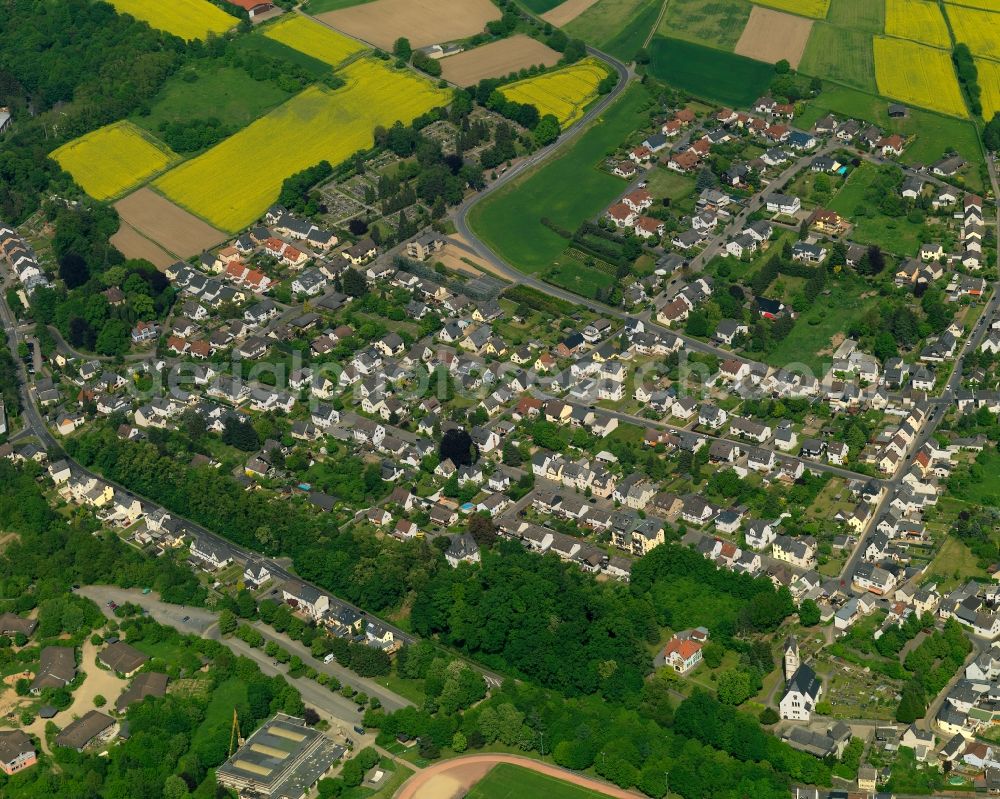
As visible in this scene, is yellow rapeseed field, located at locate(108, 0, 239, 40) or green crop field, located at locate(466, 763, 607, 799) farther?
yellow rapeseed field, located at locate(108, 0, 239, 40)

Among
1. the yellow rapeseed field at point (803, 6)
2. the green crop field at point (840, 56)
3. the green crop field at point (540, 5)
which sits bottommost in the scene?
the green crop field at point (540, 5)

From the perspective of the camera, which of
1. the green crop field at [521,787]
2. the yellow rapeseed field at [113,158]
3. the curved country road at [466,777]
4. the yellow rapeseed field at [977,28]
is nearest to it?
the green crop field at [521,787]

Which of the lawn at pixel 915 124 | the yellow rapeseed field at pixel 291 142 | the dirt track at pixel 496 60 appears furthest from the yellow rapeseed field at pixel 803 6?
the yellow rapeseed field at pixel 291 142

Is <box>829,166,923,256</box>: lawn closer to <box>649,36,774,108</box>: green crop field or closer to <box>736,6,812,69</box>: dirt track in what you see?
<box>649,36,774,108</box>: green crop field

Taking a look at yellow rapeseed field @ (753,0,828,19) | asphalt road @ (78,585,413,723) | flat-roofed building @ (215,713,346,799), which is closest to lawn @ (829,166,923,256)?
yellow rapeseed field @ (753,0,828,19)

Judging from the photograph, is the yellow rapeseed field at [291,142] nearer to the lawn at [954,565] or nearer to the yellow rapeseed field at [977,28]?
the yellow rapeseed field at [977,28]

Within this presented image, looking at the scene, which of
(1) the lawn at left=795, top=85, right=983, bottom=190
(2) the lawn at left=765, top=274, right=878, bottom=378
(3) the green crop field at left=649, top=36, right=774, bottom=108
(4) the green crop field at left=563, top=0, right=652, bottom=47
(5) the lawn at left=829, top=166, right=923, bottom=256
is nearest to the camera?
(2) the lawn at left=765, top=274, right=878, bottom=378
